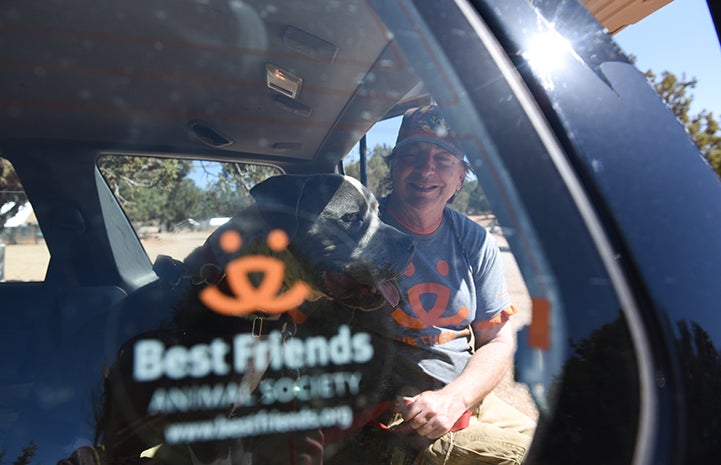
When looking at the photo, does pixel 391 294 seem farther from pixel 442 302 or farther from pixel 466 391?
pixel 466 391

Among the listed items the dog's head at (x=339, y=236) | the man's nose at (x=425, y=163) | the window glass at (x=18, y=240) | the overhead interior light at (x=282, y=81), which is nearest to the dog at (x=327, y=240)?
the dog's head at (x=339, y=236)

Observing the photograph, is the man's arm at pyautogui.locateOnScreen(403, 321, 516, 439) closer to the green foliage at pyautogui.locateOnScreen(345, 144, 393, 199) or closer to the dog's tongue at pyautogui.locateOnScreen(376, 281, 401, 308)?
the dog's tongue at pyautogui.locateOnScreen(376, 281, 401, 308)

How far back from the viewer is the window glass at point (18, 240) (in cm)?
116

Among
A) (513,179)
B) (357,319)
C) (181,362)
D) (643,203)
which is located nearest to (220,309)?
(181,362)

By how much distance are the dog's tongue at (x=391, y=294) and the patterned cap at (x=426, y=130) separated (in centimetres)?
26

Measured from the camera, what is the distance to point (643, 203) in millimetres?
766

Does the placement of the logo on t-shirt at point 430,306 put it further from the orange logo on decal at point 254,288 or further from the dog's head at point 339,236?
the orange logo on decal at point 254,288

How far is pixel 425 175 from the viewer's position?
0.95 m

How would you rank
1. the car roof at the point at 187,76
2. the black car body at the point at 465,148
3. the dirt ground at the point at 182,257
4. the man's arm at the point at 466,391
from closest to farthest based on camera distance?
the black car body at the point at 465,148 < the dirt ground at the point at 182,257 < the man's arm at the point at 466,391 < the car roof at the point at 187,76

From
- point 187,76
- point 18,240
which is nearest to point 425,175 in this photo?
point 187,76

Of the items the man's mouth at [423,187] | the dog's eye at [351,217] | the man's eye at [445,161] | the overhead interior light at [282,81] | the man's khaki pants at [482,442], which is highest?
the overhead interior light at [282,81]

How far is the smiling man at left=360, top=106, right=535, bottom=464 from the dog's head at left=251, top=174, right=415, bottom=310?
3 centimetres

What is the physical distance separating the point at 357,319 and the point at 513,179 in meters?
0.39

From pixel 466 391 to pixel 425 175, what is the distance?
458 mm
